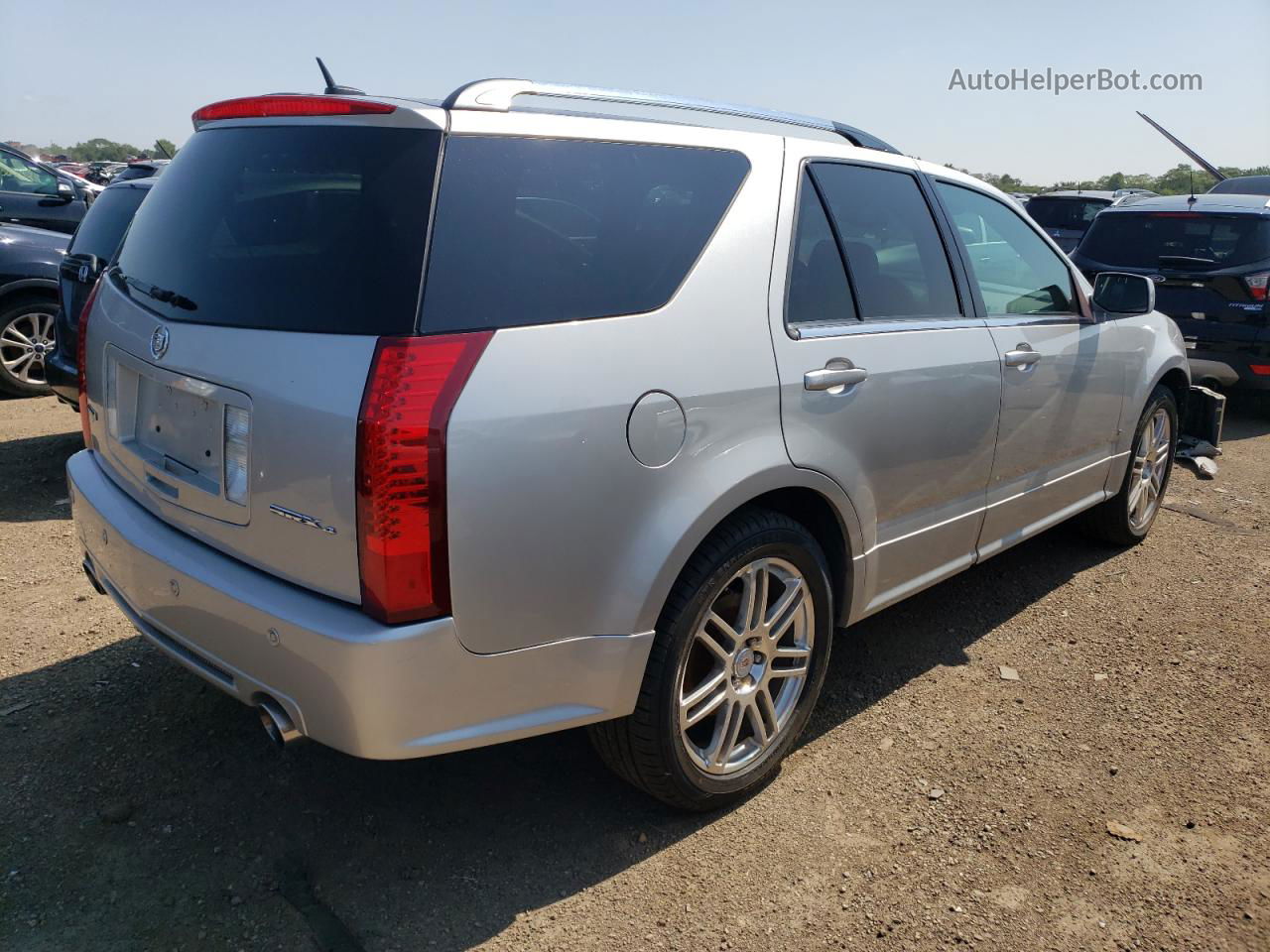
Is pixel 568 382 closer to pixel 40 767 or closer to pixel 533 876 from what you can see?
pixel 533 876

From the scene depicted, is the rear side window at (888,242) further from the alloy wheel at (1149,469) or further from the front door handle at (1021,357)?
the alloy wheel at (1149,469)

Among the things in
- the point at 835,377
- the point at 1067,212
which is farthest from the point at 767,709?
the point at 1067,212

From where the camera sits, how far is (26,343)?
734 centimetres

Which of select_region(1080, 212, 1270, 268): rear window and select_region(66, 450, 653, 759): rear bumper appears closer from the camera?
select_region(66, 450, 653, 759): rear bumper

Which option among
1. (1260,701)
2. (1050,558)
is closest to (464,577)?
(1260,701)

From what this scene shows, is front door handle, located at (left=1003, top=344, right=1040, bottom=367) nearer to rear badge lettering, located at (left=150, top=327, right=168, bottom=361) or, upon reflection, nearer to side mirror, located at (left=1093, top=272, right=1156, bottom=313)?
side mirror, located at (left=1093, top=272, right=1156, bottom=313)

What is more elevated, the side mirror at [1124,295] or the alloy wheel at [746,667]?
the side mirror at [1124,295]

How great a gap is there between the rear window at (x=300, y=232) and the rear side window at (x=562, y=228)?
0.07m

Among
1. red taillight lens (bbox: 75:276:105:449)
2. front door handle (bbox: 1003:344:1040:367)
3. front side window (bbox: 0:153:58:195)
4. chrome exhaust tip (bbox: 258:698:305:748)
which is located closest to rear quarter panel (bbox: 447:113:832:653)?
chrome exhaust tip (bbox: 258:698:305:748)

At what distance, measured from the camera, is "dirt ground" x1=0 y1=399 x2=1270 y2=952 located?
7.97 feet

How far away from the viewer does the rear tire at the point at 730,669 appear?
2.52 metres

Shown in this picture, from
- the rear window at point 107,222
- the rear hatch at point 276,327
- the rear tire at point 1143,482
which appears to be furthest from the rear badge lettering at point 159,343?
the rear tire at point 1143,482

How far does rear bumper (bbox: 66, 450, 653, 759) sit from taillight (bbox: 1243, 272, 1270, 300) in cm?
683

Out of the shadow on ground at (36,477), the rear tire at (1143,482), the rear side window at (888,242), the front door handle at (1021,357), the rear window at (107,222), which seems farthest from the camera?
the rear window at (107,222)
